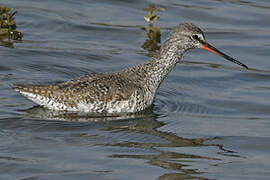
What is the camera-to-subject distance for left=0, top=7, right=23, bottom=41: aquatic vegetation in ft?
44.5

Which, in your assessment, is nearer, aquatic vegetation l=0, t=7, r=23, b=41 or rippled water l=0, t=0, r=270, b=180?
rippled water l=0, t=0, r=270, b=180

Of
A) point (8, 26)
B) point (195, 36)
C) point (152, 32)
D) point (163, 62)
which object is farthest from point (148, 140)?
point (8, 26)

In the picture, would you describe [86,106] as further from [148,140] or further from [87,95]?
[148,140]

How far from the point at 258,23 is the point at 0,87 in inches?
264

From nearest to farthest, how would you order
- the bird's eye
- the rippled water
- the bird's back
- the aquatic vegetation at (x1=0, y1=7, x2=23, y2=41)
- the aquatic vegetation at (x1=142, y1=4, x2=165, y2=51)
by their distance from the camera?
the rippled water < the bird's back < the bird's eye < the aquatic vegetation at (x1=0, y1=7, x2=23, y2=41) < the aquatic vegetation at (x1=142, y1=4, x2=165, y2=51)

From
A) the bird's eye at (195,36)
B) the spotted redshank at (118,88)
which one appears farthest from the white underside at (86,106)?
the bird's eye at (195,36)

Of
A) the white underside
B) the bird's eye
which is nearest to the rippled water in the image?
the white underside

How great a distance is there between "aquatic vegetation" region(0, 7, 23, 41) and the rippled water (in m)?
0.21

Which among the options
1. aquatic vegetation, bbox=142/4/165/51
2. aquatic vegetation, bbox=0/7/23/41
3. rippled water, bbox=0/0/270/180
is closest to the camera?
rippled water, bbox=0/0/270/180

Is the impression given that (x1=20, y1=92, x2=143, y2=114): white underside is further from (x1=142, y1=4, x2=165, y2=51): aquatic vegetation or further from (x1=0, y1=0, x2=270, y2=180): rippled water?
(x1=142, y1=4, x2=165, y2=51): aquatic vegetation

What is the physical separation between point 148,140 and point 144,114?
4.26ft

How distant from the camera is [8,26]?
45.0 ft

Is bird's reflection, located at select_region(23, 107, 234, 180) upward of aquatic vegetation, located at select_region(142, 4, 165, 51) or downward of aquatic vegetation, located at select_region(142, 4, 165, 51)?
downward

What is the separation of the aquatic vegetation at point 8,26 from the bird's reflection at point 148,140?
3.26 metres
